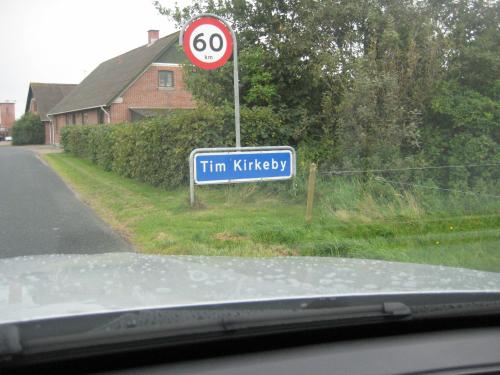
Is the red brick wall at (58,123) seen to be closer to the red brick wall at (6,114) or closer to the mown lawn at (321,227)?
the mown lawn at (321,227)

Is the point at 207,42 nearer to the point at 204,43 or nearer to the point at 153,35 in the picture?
the point at 204,43

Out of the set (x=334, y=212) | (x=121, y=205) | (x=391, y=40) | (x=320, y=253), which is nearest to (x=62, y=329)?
(x=320, y=253)

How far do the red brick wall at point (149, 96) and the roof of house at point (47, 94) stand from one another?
22.9 meters

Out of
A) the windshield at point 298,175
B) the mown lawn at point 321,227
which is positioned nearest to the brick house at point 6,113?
the windshield at point 298,175

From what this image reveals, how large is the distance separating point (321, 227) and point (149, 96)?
2783cm

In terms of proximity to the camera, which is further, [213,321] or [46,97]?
[46,97]

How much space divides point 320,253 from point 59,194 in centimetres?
878

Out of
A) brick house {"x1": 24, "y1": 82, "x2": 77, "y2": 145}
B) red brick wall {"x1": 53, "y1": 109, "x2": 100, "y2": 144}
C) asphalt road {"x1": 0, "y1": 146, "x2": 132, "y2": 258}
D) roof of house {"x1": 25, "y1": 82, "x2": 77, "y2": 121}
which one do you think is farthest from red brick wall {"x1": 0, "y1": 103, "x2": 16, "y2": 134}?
asphalt road {"x1": 0, "y1": 146, "x2": 132, "y2": 258}

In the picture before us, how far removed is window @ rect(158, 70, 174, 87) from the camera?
35259 mm

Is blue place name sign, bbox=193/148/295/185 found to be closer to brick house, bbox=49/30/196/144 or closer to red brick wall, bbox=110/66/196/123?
brick house, bbox=49/30/196/144

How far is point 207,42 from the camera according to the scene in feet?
31.0

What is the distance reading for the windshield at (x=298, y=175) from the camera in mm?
3504

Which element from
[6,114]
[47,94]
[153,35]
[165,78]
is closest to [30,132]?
[47,94]

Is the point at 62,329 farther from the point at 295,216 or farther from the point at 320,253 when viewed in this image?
the point at 295,216
